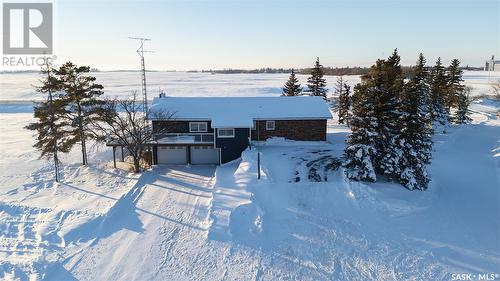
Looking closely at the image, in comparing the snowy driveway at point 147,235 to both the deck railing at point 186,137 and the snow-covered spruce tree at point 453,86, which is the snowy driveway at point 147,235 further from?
the snow-covered spruce tree at point 453,86

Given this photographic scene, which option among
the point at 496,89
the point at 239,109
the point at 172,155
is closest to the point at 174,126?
the point at 172,155

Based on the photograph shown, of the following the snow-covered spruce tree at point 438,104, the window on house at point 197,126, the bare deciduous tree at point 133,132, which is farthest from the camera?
the snow-covered spruce tree at point 438,104

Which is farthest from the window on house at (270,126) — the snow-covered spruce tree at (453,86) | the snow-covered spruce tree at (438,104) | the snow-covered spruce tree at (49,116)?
the snow-covered spruce tree at (453,86)

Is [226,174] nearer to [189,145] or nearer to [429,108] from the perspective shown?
[189,145]

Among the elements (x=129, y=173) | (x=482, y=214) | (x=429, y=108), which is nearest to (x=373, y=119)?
(x=482, y=214)

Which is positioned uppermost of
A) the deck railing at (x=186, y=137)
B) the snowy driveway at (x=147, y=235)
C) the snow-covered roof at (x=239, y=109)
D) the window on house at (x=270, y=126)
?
the snow-covered roof at (x=239, y=109)

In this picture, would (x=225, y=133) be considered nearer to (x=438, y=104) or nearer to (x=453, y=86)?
(x=438, y=104)

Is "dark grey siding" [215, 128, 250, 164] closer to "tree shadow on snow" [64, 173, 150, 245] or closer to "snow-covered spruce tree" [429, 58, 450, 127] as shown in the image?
"tree shadow on snow" [64, 173, 150, 245]
